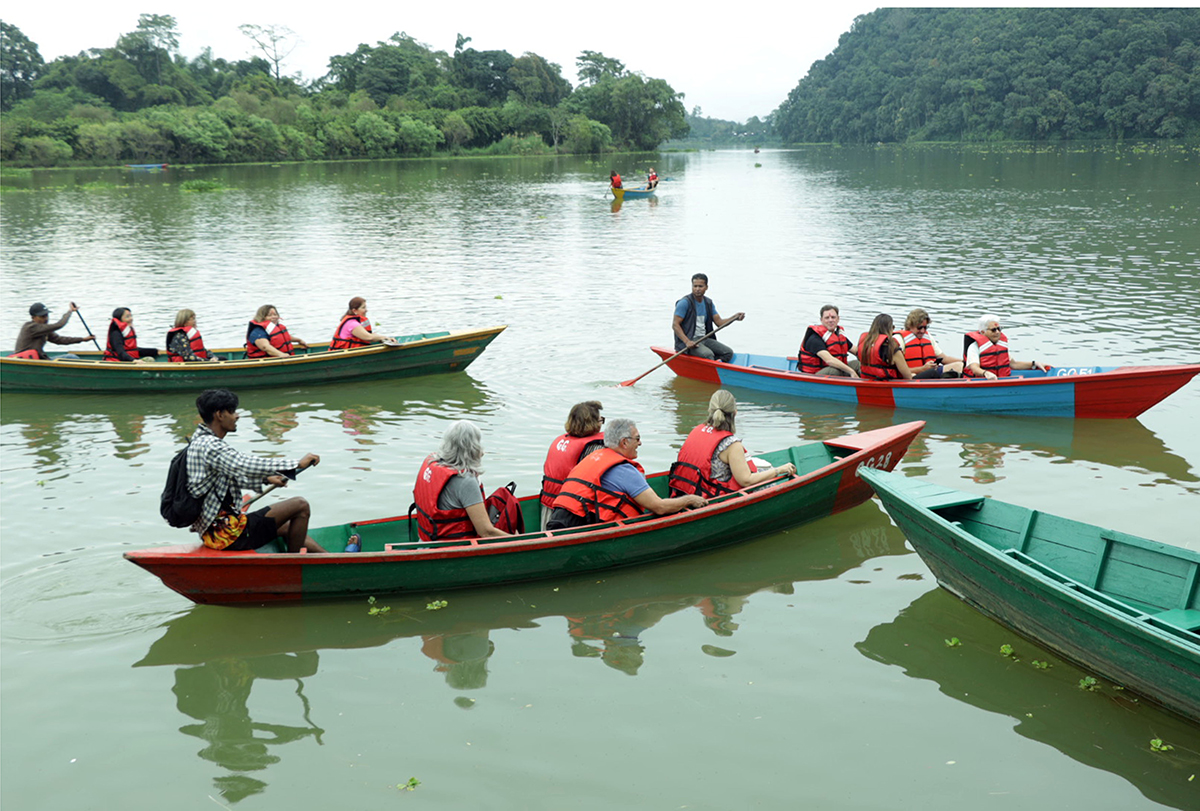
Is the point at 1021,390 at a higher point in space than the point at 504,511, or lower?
higher

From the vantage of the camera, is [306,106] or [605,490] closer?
[605,490]

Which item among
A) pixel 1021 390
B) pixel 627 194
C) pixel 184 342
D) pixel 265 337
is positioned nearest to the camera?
pixel 1021 390

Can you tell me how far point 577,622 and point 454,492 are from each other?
1344mm

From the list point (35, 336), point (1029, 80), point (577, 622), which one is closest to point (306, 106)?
point (1029, 80)

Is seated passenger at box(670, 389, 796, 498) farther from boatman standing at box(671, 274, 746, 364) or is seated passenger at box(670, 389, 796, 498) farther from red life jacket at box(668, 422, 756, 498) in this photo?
boatman standing at box(671, 274, 746, 364)

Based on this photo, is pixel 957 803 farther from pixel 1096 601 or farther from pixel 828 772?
pixel 1096 601

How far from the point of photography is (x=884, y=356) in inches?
468

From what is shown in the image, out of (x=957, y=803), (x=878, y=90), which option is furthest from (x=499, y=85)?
(x=957, y=803)

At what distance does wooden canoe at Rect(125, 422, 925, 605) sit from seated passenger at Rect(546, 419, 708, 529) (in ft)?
0.40

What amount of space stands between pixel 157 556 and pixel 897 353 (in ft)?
29.1

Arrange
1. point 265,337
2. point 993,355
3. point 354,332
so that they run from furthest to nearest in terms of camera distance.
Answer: point 354,332 → point 265,337 → point 993,355

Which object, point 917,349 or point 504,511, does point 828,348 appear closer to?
point 917,349

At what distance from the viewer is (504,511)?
25.4 ft

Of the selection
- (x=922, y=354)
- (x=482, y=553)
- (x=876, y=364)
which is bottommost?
(x=482, y=553)
